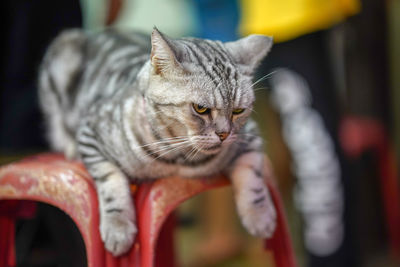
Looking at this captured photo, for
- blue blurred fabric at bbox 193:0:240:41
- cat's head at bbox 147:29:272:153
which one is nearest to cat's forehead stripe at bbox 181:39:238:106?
cat's head at bbox 147:29:272:153

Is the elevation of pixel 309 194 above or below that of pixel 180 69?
below

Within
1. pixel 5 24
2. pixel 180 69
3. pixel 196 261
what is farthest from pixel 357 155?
pixel 5 24

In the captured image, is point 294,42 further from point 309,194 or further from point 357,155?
point 357,155

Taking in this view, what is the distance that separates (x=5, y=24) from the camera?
4.21 feet

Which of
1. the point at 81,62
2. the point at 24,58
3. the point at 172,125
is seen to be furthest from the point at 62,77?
the point at 172,125

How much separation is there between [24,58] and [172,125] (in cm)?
80

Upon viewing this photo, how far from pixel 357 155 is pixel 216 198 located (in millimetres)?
769

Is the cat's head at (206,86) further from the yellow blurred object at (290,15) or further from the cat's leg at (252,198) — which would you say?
the yellow blurred object at (290,15)

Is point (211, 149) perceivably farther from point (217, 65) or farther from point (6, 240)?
point (6, 240)

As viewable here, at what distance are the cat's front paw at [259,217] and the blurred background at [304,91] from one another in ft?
0.71

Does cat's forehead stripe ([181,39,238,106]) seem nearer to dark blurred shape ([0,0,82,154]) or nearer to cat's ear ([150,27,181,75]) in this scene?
cat's ear ([150,27,181,75])

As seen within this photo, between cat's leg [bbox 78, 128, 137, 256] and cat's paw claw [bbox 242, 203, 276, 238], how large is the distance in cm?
24

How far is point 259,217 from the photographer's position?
865 mm

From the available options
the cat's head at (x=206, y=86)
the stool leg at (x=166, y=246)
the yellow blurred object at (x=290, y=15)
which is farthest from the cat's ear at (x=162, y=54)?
the yellow blurred object at (x=290, y=15)
